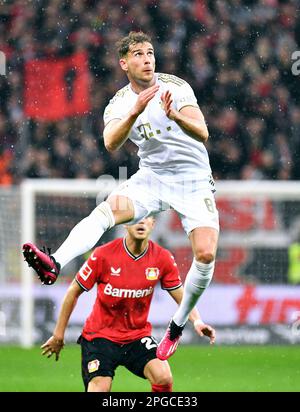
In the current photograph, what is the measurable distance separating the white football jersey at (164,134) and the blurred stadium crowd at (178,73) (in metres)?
7.16

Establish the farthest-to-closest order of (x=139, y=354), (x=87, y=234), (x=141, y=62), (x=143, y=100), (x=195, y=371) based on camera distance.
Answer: (x=195, y=371) < (x=139, y=354) < (x=141, y=62) < (x=87, y=234) < (x=143, y=100)

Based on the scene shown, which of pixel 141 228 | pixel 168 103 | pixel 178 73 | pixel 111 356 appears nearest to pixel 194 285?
pixel 141 228

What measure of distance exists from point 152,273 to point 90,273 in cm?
46

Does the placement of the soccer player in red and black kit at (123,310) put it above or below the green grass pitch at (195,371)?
above

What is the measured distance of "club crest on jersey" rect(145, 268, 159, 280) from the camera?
318 inches

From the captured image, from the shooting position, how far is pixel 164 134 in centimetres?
767

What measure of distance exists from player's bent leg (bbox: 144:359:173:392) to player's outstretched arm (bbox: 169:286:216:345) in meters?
0.35

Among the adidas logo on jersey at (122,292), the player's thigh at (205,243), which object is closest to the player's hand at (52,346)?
the adidas logo on jersey at (122,292)

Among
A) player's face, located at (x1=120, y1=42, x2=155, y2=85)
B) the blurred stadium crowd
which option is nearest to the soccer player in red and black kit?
player's face, located at (x1=120, y1=42, x2=155, y2=85)

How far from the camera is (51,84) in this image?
52.5 ft

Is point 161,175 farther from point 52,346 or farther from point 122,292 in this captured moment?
point 52,346

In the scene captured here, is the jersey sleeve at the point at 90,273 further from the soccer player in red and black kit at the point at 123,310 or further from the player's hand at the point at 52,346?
the player's hand at the point at 52,346

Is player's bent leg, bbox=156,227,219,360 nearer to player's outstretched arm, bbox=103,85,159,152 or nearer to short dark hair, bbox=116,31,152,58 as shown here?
player's outstretched arm, bbox=103,85,159,152

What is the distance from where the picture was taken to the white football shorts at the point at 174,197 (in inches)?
301
